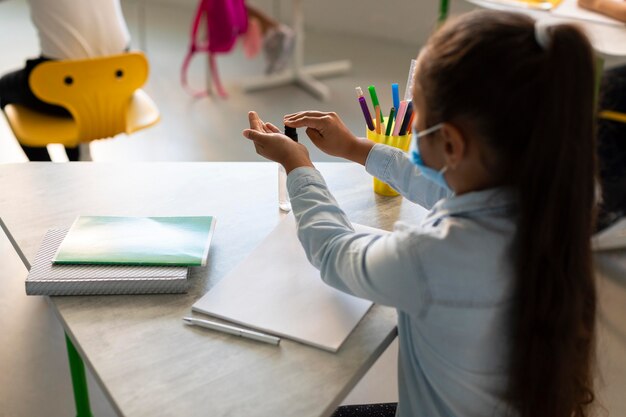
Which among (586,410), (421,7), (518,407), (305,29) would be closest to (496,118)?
(518,407)

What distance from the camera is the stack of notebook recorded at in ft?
3.60

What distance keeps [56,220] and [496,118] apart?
0.82 metres

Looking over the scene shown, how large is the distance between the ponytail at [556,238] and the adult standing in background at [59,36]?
182 centimetres

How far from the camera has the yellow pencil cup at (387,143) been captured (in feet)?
4.56

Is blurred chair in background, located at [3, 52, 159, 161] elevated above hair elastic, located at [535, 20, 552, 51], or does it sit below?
below

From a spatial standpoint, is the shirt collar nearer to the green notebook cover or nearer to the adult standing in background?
the green notebook cover

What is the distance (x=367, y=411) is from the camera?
1.25 metres

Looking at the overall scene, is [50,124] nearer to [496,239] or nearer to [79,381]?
[79,381]

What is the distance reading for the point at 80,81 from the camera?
215cm

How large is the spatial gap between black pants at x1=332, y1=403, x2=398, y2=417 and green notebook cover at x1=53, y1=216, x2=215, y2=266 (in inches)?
14.1

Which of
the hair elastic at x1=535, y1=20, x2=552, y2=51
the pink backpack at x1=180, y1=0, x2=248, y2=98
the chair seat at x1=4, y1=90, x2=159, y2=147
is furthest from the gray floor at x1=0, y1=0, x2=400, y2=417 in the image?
the hair elastic at x1=535, y1=20, x2=552, y2=51

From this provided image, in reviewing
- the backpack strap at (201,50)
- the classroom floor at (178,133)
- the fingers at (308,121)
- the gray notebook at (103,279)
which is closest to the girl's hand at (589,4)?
the classroom floor at (178,133)

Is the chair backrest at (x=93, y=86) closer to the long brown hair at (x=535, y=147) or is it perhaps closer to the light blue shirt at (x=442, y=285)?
the light blue shirt at (x=442, y=285)

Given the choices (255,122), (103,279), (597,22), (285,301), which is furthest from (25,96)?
(597,22)
